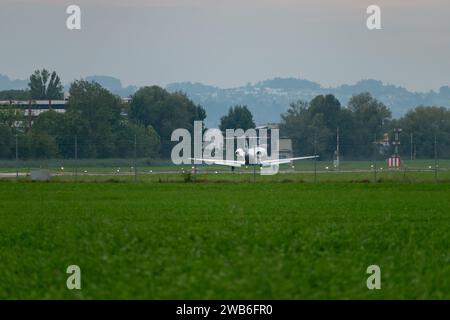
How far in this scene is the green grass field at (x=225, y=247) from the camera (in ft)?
55.9

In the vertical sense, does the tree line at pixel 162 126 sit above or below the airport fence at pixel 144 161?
above

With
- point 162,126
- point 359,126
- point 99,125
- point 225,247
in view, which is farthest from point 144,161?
point 225,247

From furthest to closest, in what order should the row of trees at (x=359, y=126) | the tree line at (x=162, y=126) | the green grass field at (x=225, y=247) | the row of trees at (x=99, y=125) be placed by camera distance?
the row of trees at (x=359, y=126), the tree line at (x=162, y=126), the row of trees at (x=99, y=125), the green grass field at (x=225, y=247)

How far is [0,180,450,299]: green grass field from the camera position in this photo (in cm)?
1703

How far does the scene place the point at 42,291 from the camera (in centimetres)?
1744

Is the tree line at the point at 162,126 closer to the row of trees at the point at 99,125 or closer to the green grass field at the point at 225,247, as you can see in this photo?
the row of trees at the point at 99,125

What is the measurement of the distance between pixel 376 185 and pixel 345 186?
5.29ft

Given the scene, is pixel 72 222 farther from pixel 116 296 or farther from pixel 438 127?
pixel 438 127

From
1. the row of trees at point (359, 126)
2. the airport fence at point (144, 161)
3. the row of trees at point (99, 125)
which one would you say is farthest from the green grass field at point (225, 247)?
the row of trees at point (359, 126)

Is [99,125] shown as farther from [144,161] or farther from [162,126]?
[162,126]

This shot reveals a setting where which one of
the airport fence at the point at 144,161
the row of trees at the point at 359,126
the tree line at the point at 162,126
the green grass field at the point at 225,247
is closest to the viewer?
the green grass field at the point at 225,247

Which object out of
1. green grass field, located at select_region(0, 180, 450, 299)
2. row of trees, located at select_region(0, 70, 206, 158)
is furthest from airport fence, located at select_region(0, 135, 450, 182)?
green grass field, located at select_region(0, 180, 450, 299)

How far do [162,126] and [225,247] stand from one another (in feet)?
357

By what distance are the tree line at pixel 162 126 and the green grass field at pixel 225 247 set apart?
35.7 m
